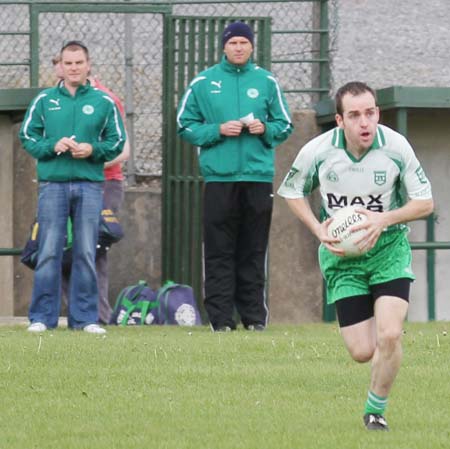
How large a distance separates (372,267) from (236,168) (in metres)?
5.02

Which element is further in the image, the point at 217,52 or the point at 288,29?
the point at 288,29

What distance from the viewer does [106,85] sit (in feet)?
55.6

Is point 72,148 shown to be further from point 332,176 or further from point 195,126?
point 332,176

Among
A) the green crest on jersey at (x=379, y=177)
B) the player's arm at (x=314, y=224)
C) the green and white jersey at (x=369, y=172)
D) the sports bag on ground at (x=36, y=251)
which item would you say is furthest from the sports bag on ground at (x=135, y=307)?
the green crest on jersey at (x=379, y=177)

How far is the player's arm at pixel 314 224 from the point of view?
25.8 ft

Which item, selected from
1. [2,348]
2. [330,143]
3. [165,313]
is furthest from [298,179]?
[165,313]

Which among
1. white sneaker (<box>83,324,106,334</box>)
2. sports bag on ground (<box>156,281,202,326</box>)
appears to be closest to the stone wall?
sports bag on ground (<box>156,281,202,326</box>)

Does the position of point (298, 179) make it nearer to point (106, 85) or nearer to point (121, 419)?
point (121, 419)

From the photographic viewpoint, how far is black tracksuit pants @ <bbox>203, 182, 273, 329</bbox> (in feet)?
42.6

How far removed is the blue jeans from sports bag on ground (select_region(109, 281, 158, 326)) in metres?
1.48

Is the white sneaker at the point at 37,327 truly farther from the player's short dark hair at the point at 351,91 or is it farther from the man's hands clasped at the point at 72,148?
the player's short dark hair at the point at 351,91

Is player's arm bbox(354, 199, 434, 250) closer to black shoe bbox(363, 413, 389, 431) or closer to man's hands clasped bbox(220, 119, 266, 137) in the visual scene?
black shoe bbox(363, 413, 389, 431)

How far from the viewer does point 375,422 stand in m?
7.68

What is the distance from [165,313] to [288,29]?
13.9 feet
